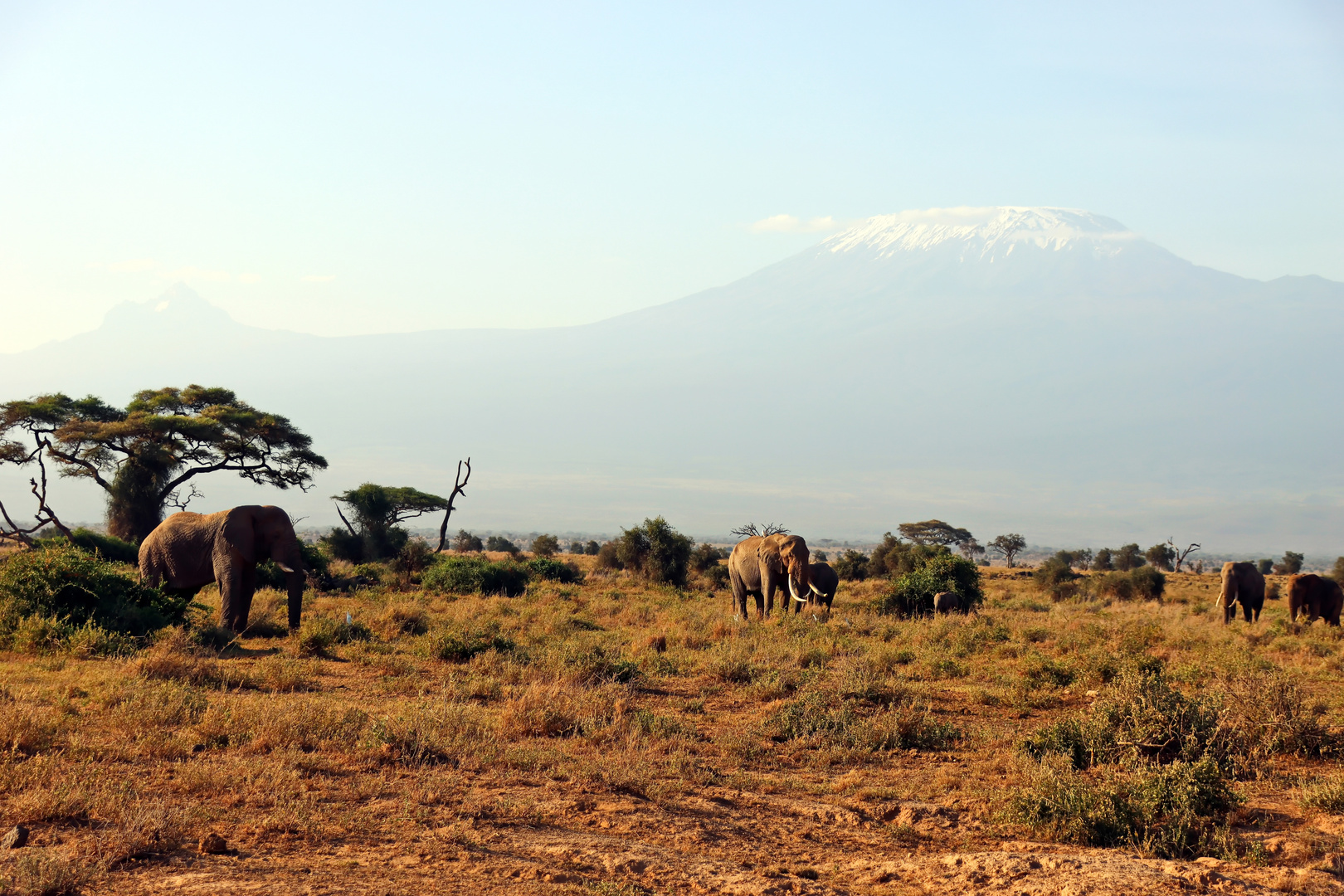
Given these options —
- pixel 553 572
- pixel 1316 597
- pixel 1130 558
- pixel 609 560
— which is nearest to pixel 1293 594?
pixel 1316 597

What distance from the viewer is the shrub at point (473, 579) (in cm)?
2652

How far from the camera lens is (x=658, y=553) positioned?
3556cm

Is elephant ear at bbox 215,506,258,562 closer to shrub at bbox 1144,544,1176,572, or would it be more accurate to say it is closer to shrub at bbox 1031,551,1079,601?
shrub at bbox 1031,551,1079,601

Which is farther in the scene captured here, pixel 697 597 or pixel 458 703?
pixel 697 597

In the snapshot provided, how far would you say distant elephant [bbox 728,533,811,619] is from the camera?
19.8 meters

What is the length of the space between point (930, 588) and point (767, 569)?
20.6 feet

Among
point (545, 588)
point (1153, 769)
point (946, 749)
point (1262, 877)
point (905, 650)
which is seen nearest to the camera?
point (1262, 877)

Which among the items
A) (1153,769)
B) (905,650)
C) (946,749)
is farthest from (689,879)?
(905,650)

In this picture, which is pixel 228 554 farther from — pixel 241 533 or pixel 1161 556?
pixel 1161 556

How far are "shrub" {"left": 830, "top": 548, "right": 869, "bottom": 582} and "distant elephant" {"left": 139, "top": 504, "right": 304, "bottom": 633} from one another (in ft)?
102

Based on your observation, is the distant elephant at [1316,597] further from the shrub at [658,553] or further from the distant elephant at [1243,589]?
the shrub at [658,553]

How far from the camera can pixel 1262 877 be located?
17.7 feet

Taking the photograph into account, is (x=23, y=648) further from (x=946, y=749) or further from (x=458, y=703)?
(x=946, y=749)

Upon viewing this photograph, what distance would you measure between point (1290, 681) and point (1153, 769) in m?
4.05
